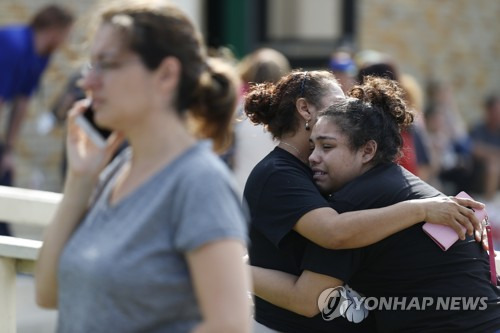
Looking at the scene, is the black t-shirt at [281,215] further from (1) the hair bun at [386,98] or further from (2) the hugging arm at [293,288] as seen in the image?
(1) the hair bun at [386,98]

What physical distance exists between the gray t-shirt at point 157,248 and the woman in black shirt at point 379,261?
3.04 feet

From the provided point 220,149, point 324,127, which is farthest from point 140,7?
point 220,149

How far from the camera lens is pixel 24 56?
8.09m

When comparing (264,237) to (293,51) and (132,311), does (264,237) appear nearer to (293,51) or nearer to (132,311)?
(132,311)

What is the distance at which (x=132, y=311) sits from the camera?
7.84ft

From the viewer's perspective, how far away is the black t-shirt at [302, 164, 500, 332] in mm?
3246

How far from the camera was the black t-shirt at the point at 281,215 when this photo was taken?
3.33m

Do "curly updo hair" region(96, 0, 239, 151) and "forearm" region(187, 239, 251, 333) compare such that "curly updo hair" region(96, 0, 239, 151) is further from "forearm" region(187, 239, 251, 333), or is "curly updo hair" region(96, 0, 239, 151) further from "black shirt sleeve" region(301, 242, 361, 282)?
"black shirt sleeve" region(301, 242, 361, 282)

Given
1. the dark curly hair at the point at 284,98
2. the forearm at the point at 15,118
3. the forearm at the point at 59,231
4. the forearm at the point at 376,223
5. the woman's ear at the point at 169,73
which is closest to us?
the woman's ear at the point at 169,73

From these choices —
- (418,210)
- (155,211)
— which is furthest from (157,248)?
(418,210)

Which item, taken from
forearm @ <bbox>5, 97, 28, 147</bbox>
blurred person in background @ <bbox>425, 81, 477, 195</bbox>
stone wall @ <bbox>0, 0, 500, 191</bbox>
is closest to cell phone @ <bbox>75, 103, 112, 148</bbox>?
forearm @ <bbox>5, 97, 28, 147</bbox>

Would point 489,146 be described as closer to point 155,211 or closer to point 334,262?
point 334,262

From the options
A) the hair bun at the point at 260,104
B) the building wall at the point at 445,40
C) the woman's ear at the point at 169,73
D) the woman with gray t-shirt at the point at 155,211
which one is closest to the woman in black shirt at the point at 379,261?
the hair bun at the point at 260,104

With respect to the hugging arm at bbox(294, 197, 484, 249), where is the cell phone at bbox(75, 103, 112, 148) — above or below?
above
